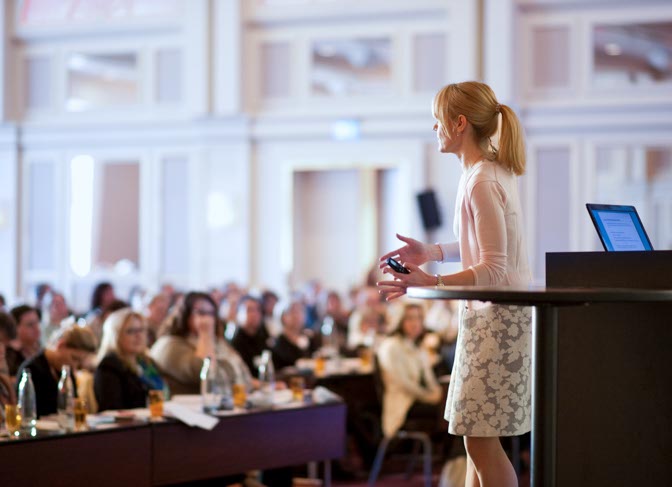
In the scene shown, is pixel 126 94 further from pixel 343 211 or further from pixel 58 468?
pixel 58 468

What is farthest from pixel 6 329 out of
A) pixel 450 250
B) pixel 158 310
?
pixel 158 310

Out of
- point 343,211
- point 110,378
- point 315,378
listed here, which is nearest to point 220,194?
point 343,211

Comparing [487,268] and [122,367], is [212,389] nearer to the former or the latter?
[122,367]

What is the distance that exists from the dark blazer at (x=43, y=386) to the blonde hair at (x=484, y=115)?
2.61 meters

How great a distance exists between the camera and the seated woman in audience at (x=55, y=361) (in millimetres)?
4617

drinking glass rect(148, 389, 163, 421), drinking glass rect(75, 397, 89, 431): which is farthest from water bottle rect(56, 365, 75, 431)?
drinking glass rect(148, 389, 163, 421)

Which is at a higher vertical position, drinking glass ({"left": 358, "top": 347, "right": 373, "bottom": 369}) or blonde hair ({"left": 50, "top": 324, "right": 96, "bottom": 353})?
blonde hair ({"left": 50, "top": 324, "right": 96, "bottom": 353})

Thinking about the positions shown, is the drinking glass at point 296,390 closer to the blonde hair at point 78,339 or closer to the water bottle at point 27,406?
the blonde hair at point 78,339

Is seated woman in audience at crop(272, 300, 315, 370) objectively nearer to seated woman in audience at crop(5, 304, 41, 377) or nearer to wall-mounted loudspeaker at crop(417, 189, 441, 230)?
seated woman in audience at crop(5, 304, 41, 377)

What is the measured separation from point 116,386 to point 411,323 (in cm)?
296

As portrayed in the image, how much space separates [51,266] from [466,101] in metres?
12.3

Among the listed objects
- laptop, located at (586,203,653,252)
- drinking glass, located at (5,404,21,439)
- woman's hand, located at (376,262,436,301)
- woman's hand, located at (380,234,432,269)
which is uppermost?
laptop, located at (586,203,653,252)

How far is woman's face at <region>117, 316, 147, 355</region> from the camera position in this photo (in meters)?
5.09

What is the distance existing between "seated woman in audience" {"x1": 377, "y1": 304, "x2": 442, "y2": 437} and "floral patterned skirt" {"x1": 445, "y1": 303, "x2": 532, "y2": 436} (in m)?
4.30
